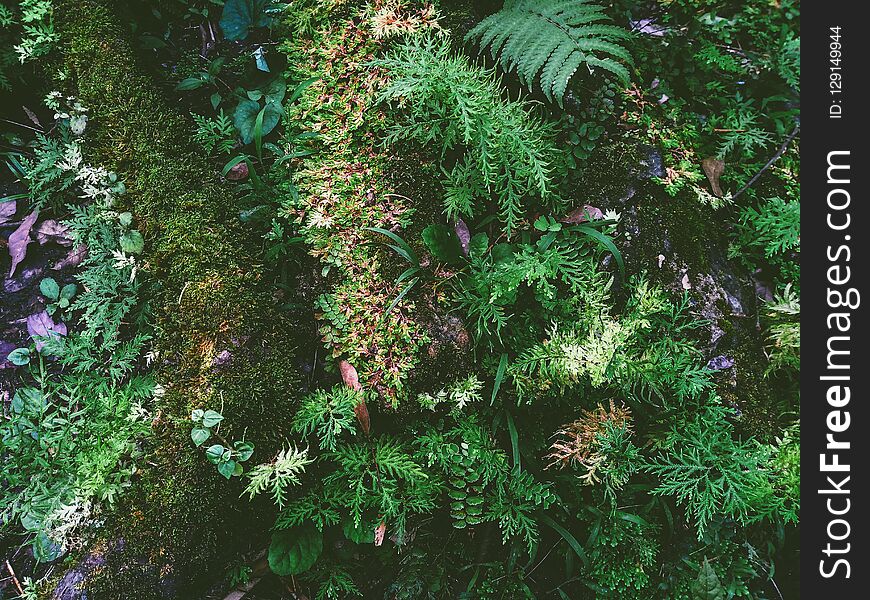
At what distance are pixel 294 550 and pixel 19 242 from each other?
2.51 metres

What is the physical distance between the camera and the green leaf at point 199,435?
2.28m

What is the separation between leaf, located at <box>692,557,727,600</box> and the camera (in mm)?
2622

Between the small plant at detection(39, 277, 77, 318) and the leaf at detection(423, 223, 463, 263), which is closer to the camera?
the leaf at detection(423, 223, 463, 263)

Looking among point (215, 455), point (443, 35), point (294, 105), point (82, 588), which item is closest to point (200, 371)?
point (215, 455)

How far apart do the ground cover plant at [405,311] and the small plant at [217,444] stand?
0.04 ft

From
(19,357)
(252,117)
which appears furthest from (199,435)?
(252,117)

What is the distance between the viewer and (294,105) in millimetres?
3057

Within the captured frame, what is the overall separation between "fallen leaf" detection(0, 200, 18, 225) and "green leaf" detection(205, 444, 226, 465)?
7.24ft

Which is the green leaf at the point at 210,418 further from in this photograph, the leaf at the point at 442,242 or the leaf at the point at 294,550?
the leaf at the point at 442,242

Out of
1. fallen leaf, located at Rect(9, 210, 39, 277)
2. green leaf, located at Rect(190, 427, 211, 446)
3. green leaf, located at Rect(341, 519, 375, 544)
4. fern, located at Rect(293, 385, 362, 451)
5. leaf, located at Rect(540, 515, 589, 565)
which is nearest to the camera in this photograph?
green leaf, located at Rect(190, 427, 211, 446)

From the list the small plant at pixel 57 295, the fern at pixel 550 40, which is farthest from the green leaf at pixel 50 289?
the fern at pixel 550 40

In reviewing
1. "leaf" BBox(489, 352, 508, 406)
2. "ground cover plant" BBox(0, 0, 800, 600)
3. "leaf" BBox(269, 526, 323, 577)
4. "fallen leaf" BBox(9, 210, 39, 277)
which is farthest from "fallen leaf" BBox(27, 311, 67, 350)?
"leaf" BBox(489, 352, 508, 406)

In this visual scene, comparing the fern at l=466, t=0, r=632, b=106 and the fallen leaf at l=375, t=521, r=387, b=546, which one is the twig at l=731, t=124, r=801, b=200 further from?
the fallen leaf at l=375, t=521, r=387, b=546

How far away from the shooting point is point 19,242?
3148 millimetres
